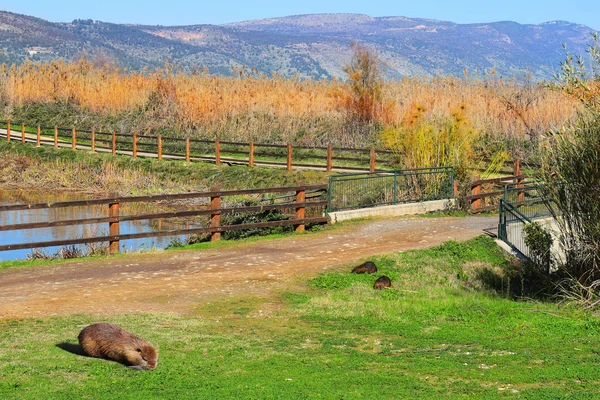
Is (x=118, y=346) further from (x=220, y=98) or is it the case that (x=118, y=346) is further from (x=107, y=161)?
(x=220, y=98)

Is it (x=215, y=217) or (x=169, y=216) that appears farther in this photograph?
(x=215, y=217)

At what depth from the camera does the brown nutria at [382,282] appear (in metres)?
16.0

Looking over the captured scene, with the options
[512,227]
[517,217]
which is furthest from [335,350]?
[512,227]

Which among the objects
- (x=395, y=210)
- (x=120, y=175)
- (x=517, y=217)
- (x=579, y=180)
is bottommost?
(x=120, y=175)

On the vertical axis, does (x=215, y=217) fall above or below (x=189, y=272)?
above

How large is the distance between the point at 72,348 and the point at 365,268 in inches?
271

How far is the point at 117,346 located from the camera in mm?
10672

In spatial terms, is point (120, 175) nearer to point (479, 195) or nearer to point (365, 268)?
point (479, 195)

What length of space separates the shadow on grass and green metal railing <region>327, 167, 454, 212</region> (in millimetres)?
12584

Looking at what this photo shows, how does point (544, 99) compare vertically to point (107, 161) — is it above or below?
above

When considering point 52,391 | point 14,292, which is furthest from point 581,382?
point 14,292

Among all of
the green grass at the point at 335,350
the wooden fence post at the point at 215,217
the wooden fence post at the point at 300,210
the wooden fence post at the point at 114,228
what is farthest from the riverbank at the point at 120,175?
the green grass at the point at 335,350

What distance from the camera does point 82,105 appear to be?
50.8 metres

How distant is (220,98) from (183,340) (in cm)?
3306
